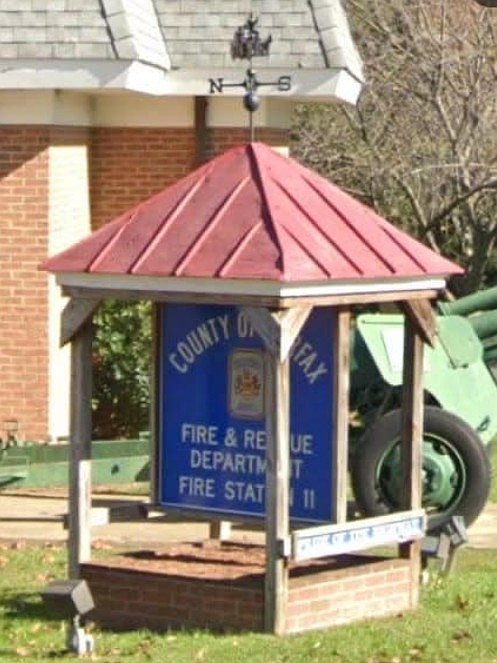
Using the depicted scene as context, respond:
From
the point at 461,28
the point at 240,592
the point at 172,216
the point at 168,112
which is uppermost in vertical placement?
the point at 461,28

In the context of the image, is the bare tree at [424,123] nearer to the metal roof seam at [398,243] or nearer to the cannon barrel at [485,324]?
the cannon barrel at [485,324]

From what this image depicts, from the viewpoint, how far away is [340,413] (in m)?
9.85

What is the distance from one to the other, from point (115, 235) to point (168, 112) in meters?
7.42

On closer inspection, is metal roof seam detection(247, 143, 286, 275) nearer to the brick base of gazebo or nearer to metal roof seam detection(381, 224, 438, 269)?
metal roof seam detection(381, 224, 438, 269)

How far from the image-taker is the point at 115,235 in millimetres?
9844

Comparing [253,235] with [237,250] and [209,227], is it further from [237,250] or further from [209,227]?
[209,227]

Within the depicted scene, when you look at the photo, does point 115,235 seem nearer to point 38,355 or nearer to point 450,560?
point 450,560

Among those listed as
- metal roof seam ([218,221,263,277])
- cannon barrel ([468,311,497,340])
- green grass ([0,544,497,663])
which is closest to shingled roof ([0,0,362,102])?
cannon barrel ([468,311,497,340])

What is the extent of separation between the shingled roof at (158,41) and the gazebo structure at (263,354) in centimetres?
543

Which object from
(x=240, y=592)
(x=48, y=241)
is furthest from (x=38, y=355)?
(x=240, y=592)

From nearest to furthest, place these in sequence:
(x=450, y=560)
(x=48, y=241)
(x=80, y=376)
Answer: (x=80, y=376), (x=450, y=560), (x=48, y=241)

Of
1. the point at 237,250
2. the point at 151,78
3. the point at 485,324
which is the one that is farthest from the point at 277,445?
the point at 151,78

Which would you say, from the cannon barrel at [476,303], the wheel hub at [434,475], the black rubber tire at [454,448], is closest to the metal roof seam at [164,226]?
the black rubber tire at [454,448]

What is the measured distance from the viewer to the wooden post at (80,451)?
1005 cm
